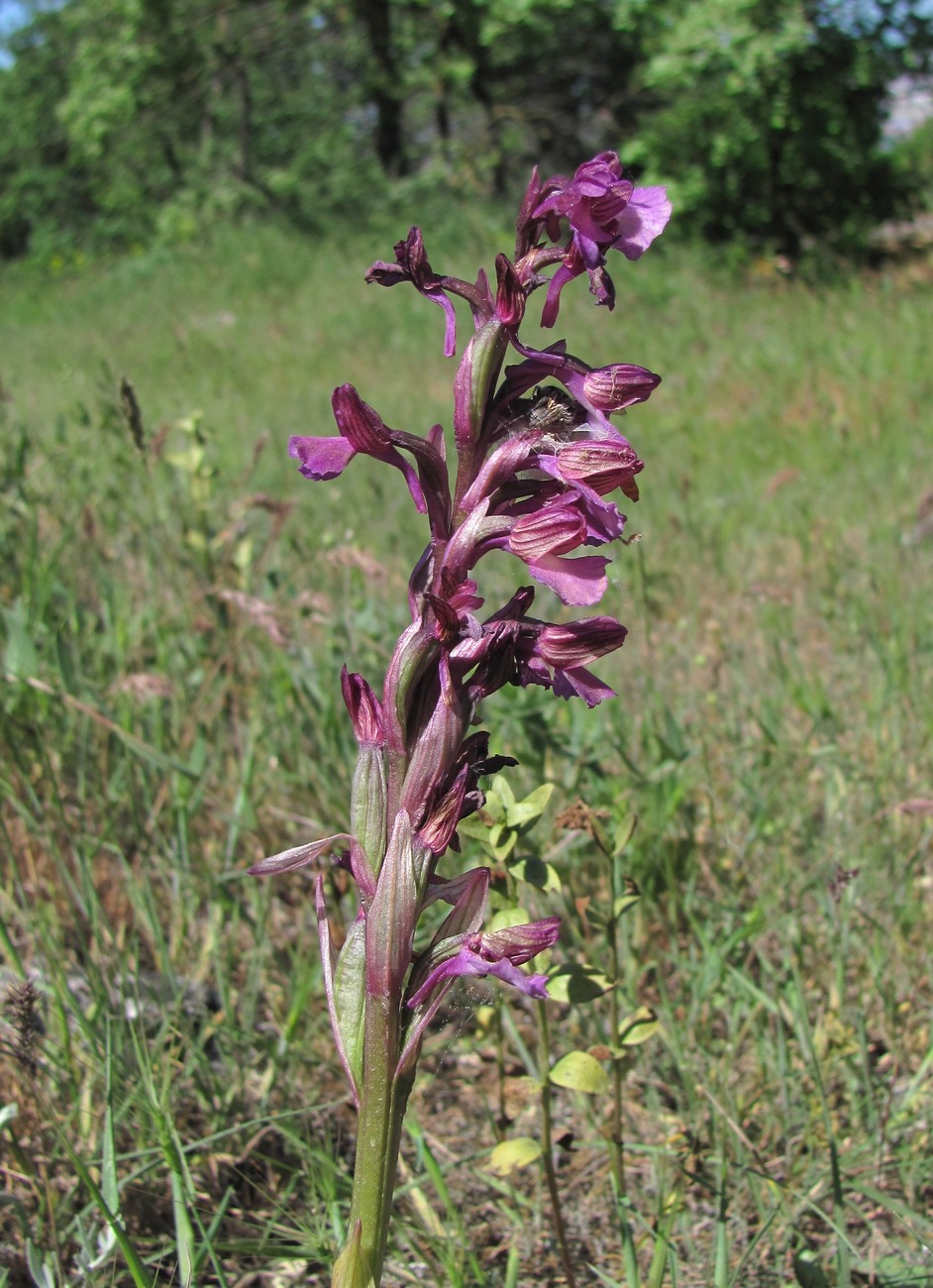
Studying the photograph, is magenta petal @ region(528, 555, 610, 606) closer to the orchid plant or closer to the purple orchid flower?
the orchid plant

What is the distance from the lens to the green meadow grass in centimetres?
145

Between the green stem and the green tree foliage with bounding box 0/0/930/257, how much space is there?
42.3 feet

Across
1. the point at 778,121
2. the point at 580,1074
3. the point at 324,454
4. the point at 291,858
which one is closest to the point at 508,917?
the point at 580,1074

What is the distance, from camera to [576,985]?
1.36 meters

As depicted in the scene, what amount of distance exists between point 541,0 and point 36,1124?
16930 mm

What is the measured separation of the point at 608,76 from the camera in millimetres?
18578

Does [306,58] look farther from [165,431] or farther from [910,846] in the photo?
[910,846]

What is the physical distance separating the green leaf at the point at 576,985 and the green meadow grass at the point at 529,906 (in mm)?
151

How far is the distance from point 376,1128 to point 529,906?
965mm

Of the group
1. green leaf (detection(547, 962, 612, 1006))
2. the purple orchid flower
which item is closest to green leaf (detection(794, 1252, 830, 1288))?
green leaf (detection(547, 962, 612, 1006))

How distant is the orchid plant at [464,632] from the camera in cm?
106

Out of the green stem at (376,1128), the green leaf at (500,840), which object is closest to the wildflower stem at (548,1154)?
the green leaf at (500,840)

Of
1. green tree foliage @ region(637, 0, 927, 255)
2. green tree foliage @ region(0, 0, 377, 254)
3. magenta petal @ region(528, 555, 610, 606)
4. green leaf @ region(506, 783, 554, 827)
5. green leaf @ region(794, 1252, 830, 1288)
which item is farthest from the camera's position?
green tree foliage @ region(0, 0, 377, 254)

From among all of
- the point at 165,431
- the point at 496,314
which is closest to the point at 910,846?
the point at 496,314
